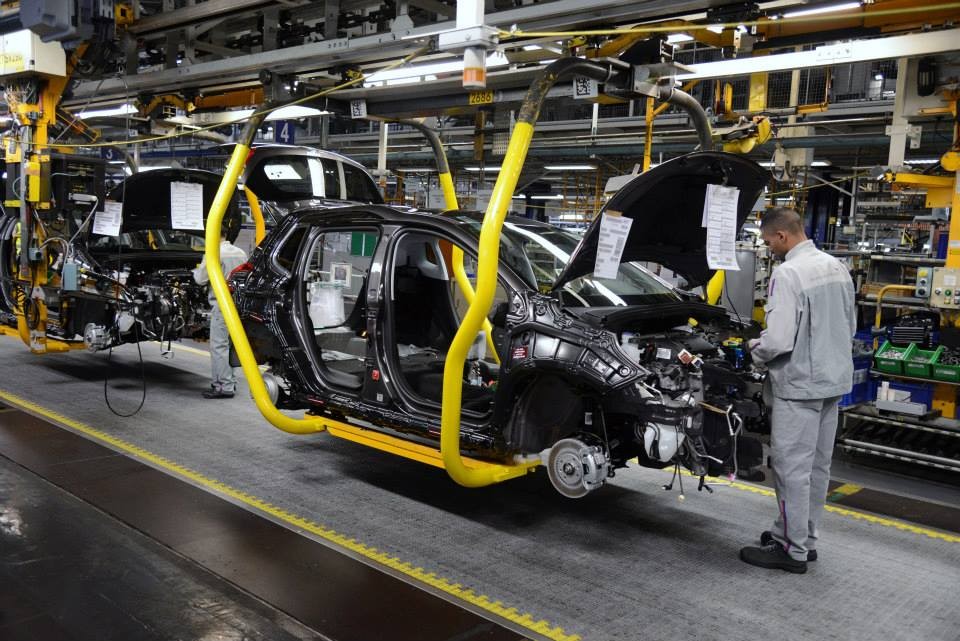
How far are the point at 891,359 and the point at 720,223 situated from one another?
2.94 meters

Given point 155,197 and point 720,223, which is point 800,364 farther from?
point 155,197

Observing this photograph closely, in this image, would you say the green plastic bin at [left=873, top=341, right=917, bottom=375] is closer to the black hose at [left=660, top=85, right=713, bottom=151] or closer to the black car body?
the black hose at [left=660, top=85, right=713, bottom=151]

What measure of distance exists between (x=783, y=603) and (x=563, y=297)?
1810mm

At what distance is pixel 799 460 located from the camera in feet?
12.4

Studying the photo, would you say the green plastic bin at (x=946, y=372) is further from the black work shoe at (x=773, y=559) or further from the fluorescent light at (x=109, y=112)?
the fluorescent light at (x=109, y=112)

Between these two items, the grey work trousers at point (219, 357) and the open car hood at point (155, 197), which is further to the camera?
the open car hood at point (155, 197)

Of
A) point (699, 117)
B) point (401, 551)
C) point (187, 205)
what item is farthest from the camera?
point (187, 205)

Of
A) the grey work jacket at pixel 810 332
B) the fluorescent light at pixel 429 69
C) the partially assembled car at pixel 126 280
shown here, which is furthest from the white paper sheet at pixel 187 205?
the grey work jacket at pixel 810 332

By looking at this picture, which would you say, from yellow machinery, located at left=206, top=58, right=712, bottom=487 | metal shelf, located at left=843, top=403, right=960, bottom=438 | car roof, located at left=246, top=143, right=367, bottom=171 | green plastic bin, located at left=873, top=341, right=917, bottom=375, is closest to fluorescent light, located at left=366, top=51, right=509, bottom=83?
car roof, located at left=246, top=143, right=367, bottom=171

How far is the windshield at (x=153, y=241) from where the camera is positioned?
846 centimetres

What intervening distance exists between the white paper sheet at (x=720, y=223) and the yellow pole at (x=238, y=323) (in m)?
2.64

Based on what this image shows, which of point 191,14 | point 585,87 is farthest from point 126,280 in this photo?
point 585,87

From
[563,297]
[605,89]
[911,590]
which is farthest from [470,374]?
[911,590]

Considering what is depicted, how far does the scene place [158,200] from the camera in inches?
316
